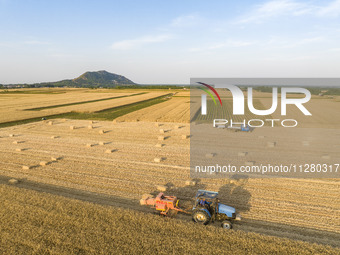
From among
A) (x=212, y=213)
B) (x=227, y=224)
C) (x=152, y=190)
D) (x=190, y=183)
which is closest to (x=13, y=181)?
(x=152, y=190)

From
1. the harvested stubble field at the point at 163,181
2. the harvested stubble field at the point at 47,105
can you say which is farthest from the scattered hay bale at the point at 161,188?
the harvested stubble field at the point at 47,105

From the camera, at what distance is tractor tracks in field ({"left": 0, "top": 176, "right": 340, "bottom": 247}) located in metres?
9.63

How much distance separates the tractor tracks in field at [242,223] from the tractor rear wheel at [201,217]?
1.94 feet

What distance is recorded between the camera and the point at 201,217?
10.3m

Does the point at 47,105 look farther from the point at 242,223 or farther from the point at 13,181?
the point at 242,223

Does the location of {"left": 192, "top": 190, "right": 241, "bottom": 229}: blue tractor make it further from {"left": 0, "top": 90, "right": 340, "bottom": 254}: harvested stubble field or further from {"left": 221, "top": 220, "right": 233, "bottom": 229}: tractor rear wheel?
{"left": 0, "top": 90, "right": 340, "bottom": 254}: harvested stubble field

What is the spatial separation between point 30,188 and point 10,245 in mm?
6262

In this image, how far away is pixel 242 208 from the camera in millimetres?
11891

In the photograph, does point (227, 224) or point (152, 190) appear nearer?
point (227, 224)

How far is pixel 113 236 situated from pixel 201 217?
12.5 feet

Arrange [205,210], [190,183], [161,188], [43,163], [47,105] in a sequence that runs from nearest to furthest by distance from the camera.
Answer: [205,210]
[161,188]
[190,183]
[43,163]
[47,105]

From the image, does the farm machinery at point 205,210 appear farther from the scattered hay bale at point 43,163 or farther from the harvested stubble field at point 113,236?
the scattered hay bale at point 43,163

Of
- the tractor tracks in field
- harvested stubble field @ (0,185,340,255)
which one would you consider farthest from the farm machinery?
A: harvested stubble field @ (0,185,340,255)

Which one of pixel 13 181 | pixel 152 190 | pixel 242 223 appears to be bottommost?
pixel 242 223
